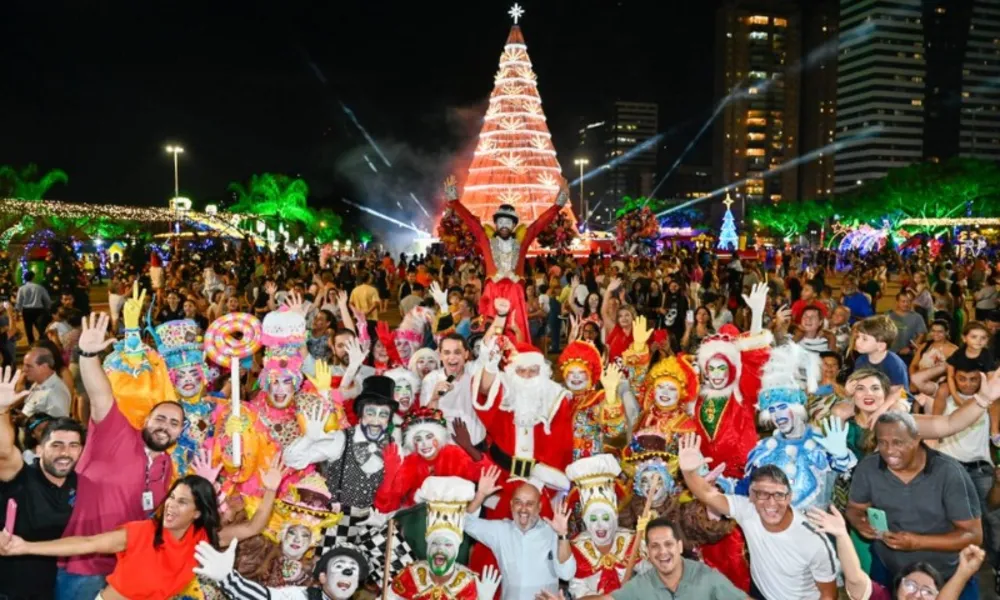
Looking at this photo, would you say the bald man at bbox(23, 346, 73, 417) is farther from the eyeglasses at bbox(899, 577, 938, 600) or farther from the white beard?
the eyeglasses at bbox(899, 577, 938, 600)

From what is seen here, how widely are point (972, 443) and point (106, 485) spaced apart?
555 cm

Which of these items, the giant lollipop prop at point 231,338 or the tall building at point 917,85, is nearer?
the giant lollipop prop at point 231,338

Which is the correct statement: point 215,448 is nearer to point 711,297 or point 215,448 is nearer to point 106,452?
point 106,452

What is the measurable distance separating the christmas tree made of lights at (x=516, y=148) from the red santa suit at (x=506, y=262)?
89.0ft

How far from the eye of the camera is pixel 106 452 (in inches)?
180

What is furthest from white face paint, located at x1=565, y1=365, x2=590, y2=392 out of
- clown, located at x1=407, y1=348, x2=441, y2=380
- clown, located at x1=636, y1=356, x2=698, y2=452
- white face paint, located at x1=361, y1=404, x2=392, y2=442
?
white face paint, located at x1=361, y1=404, x2=392, y2=442

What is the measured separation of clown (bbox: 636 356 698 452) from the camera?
592 cm

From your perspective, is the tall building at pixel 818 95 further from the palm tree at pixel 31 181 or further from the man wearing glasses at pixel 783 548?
the man wearing glasses at pixel 783 548

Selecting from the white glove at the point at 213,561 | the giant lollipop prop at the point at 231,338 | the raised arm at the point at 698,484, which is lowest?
the white glove at the point at 213,561

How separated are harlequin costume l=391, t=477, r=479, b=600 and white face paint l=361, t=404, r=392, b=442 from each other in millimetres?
663

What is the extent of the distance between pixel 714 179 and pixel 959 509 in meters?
141

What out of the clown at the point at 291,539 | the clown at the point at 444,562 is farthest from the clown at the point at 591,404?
the clown at the point at 291,539

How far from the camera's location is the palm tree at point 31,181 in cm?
5425

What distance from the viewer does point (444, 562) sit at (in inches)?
179
